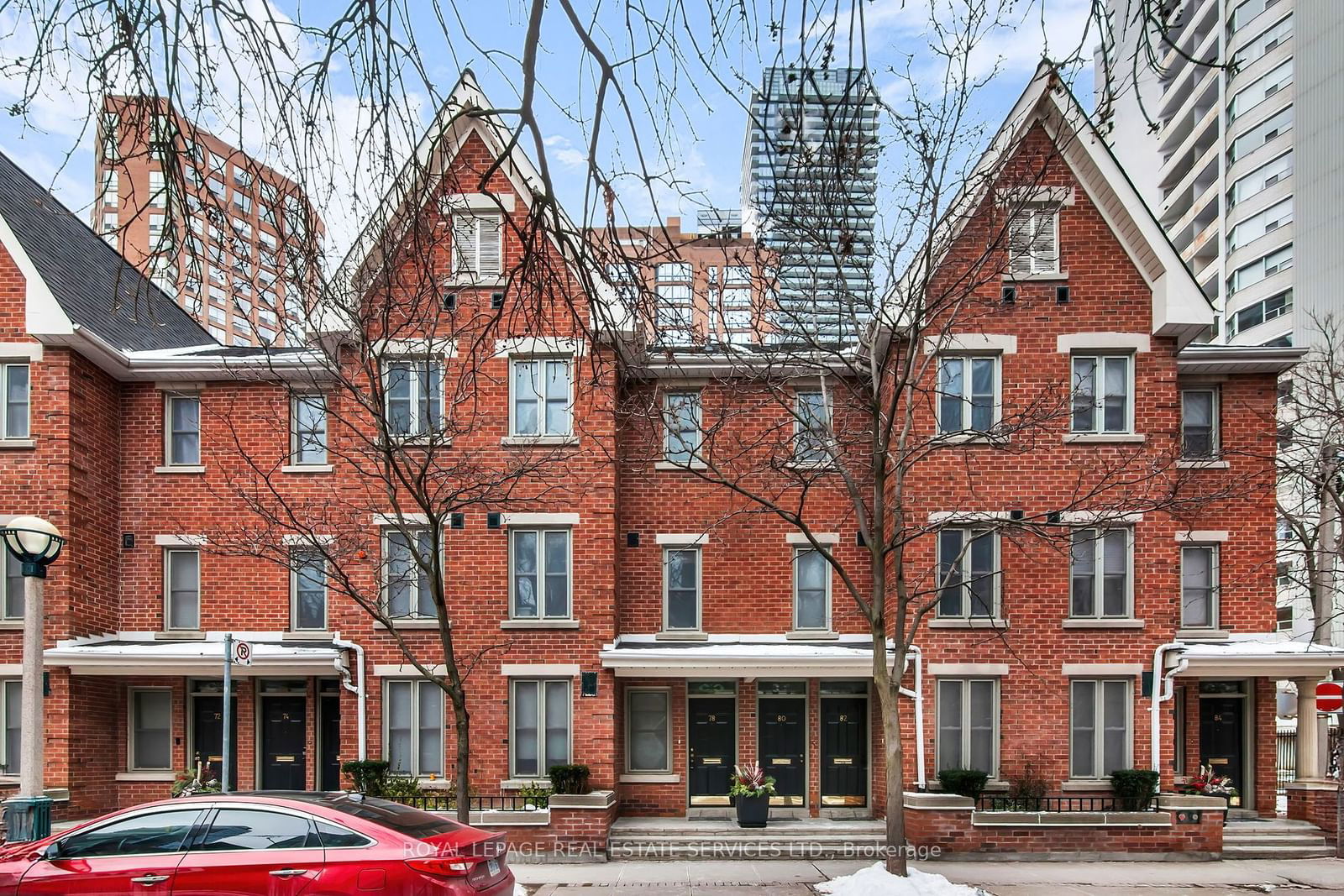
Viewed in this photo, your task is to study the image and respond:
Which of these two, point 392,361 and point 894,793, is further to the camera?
point 392,361

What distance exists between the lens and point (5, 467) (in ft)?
60.1

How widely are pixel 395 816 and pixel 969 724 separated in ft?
38.2

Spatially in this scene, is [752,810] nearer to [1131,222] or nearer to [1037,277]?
[1037,277]

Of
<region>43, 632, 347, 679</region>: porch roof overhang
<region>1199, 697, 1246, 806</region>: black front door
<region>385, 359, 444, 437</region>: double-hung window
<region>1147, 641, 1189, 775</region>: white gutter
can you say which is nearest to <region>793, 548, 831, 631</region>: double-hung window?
<region>1147, 641, 1189, 775</region>: white gutter

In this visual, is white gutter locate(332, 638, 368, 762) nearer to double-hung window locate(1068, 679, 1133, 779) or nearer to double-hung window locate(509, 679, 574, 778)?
double-hung window locate(509, 679, 574, 778)

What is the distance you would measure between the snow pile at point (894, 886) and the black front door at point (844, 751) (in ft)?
20.0

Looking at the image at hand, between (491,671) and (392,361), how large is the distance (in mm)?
5908

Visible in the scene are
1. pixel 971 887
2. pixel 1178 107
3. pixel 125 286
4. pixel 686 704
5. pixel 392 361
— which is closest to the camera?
pixel 971 887

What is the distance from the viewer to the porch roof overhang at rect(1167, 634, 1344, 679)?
706 inches

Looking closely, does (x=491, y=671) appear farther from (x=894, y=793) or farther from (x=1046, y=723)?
(x=1046, y=723)

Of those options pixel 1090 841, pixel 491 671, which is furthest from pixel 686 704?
pixel 1090 841

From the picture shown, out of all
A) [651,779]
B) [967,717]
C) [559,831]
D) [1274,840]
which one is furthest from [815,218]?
[1274,840]

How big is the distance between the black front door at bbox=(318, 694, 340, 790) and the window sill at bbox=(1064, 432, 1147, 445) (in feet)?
45.6

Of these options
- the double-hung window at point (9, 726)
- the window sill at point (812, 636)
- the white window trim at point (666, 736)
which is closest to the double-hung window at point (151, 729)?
the double-hung window at point (9, 726)
